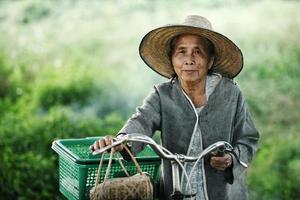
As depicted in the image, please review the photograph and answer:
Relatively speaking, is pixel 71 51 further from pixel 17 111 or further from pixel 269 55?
pixel 269 55

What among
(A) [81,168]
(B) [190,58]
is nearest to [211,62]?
(B) [190,58]

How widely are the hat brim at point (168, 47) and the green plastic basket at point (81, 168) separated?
1.68ft

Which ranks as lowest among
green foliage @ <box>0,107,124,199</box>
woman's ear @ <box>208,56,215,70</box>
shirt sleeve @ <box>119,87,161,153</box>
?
green foliage @ <box>0,107,124,199</box>

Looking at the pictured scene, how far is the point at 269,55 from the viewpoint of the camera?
7266mm

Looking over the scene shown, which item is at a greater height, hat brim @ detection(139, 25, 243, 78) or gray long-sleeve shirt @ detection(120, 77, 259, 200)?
hat brim @ detection(139, 25, 243, 78)

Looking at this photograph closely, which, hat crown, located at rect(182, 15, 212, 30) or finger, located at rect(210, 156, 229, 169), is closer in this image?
finger, located at rect(210, 156, 229, 169)

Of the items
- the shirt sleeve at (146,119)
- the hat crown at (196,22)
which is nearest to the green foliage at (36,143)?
the shirt sleeve at (146,119)

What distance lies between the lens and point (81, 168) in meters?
3.93

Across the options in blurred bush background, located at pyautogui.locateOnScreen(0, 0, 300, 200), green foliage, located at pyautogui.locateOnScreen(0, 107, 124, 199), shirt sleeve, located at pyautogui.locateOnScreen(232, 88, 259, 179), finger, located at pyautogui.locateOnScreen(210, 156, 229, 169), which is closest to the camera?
finger, located at pyautogui.locateOnScreen(210, 156, 229, 169)

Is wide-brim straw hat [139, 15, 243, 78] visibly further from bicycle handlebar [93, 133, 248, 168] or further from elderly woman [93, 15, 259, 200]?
bicycle handlebar [93, 133, 248, 168]

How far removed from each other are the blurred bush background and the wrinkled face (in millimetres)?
2844

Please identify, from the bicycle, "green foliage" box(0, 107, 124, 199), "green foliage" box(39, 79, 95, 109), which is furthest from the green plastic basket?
"green foliage" box(39, 79, 95, 109)

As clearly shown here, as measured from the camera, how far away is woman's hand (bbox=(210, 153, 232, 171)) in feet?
12.5

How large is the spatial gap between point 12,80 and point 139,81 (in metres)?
1.18
